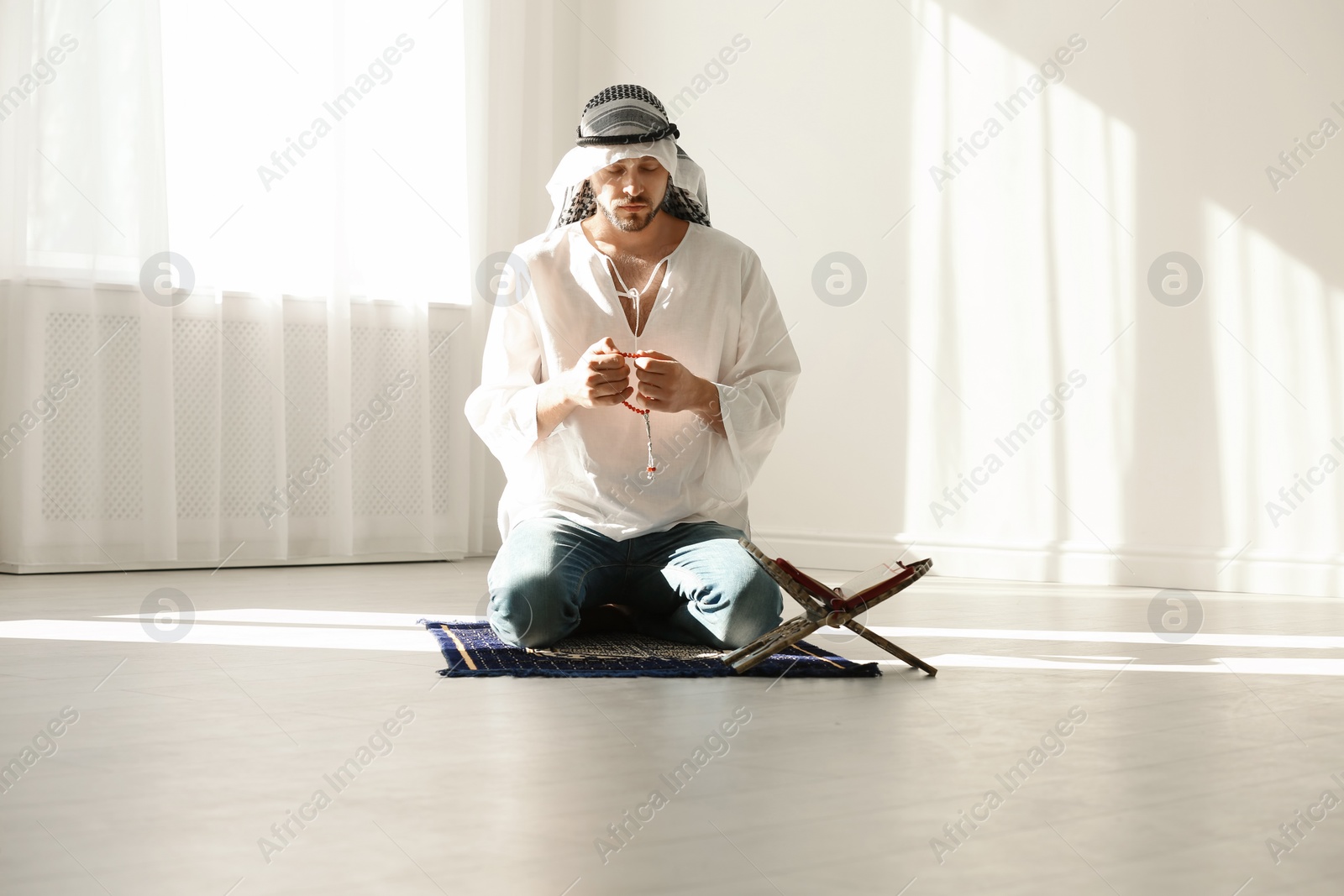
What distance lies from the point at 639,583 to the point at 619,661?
1.05 feet

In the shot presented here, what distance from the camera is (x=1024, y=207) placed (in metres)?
4.13

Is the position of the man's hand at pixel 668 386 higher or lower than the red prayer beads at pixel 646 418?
higher

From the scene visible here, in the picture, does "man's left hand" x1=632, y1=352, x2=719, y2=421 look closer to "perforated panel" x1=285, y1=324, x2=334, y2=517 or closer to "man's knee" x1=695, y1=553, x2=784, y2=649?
"man's knee" x1=695, y1=553, x2=784, y2=649

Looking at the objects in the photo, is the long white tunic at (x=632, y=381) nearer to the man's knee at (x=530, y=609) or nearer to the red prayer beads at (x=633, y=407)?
the red prayer beads at (x=633, y=407)

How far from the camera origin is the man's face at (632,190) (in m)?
2.53

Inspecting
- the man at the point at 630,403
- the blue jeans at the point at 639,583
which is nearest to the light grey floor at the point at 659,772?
the blue jeans at the point at 639,583

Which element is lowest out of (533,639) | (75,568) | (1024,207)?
(75,568)

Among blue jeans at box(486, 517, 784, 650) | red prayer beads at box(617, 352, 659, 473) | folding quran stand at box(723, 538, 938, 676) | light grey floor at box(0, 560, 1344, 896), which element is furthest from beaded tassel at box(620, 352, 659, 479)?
light grey floor at box(0, 560, 1344, 896)

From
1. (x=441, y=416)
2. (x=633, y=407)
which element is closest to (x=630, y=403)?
(x=633, y=407)

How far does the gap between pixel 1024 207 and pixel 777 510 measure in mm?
1360

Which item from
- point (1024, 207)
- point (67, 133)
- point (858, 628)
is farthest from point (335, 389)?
point (858, 628)

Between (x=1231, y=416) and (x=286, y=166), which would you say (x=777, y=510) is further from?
(x=286, y=166)

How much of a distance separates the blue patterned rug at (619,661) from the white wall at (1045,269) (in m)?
1.84

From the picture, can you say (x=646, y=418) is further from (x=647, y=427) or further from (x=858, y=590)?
(x=858, y=590)
